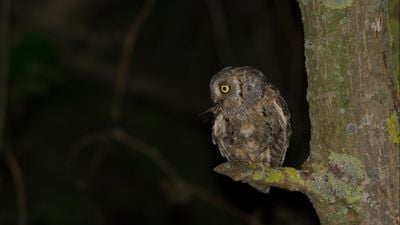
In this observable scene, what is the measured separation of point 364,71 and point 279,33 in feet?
10.7

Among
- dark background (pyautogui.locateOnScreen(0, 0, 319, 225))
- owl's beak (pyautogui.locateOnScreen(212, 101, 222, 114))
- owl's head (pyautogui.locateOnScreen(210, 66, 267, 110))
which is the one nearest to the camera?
owl's head (pyautogui.locateOnScreen(210, 66, 267, 110))

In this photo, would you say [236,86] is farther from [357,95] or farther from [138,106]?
[138,106]

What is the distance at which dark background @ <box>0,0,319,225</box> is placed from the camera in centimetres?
562

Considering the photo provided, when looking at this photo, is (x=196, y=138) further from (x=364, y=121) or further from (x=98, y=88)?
(x=364, y=121)

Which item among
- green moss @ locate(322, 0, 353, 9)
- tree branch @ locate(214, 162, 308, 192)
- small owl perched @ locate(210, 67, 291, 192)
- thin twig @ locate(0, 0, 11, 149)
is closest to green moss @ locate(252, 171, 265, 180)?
tree branch @ locate(214, 162, 308, 192)

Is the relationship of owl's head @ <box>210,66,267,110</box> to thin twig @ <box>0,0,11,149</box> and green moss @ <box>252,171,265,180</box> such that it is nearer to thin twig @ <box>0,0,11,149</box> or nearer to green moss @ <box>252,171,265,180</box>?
green moss @ <box>252,171,265,180</box>

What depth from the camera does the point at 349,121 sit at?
2828mm

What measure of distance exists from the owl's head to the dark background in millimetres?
1722

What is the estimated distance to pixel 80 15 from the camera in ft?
21.6

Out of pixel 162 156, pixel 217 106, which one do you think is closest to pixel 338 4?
pixel 217 106

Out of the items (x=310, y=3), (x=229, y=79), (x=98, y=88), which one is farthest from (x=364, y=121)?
(x=98, y=88)

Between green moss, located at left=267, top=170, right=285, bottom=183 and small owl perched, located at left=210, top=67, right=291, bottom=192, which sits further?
small owl perched, located at left=210, top=67, right=291, bottom=192

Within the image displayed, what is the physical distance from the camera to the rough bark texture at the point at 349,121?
9.10 feet

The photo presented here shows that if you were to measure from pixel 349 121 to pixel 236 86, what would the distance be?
0.92 meters
